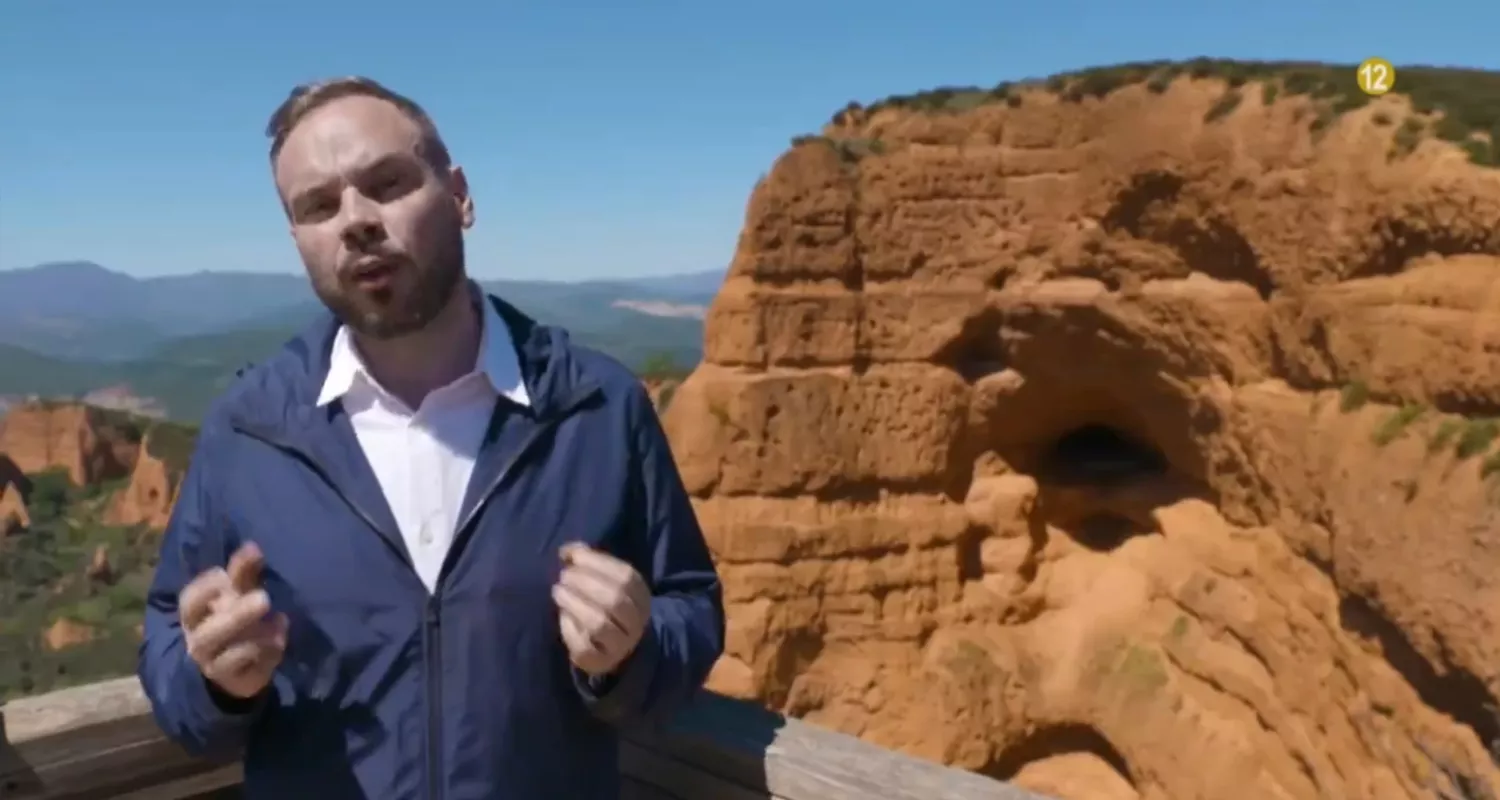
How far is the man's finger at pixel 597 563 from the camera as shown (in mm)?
1866

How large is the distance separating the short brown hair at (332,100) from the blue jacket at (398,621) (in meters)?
0.46

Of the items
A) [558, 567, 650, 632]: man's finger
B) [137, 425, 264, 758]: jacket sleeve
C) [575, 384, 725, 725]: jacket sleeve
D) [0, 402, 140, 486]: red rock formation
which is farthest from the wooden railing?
[0, 402, 140, 486]: red rock formation

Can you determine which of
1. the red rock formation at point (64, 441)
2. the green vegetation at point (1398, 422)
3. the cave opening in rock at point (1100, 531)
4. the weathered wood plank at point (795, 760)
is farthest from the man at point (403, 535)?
the red rock formation at point (64, 441)

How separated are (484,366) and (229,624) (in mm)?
651

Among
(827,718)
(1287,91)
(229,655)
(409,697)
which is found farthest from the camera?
(827,718)

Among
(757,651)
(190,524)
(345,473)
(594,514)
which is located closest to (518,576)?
(594,514)

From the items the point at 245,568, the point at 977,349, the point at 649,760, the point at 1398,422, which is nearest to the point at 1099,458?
the point at 977,349

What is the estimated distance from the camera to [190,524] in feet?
6.91

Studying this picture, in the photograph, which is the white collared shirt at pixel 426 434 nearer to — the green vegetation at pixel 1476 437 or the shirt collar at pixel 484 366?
the shirt collar at pixel 484 366

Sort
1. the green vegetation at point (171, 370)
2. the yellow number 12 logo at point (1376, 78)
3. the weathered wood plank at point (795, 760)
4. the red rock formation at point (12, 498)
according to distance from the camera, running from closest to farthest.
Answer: the weathered wood plank at point (795, 760)
the yellow number 12 logo at point (1376, 78)
the red rock formation at point (12, 498)
the green vegetation at point (171, 370)

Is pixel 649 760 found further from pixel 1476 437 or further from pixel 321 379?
pixel 1476 437

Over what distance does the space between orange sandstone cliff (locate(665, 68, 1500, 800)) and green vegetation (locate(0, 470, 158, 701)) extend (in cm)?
1859

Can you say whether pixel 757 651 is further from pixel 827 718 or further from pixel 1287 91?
pixel 1287 91

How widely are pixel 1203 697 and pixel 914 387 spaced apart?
4.93m
